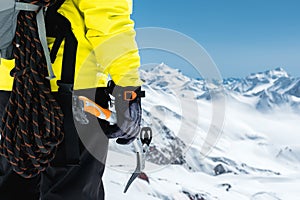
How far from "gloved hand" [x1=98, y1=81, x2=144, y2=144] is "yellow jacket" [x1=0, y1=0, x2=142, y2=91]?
0.15 feet

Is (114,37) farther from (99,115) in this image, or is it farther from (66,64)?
(99,115)

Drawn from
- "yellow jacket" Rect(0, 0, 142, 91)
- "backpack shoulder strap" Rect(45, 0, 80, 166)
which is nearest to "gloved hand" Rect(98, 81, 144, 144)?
"yellow jacket" Rect(0, 0, 142, 91)

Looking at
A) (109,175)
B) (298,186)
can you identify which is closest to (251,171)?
(298,186)

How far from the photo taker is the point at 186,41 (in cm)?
179

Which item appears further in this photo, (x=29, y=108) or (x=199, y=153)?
(x=199, y=153)

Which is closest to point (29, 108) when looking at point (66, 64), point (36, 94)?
point (36, 94)

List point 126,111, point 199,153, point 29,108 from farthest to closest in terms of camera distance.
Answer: point 199,153
point 126,111
point 29,108

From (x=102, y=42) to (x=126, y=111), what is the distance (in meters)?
0.34

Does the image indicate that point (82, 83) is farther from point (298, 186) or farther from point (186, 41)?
point (298, 186)

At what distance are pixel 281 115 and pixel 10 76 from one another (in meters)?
208

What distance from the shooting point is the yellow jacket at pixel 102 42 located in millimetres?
1757

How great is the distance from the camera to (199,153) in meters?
2.14

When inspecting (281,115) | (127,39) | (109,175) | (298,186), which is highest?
(127,39)

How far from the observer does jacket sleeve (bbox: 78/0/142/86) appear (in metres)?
1.75
